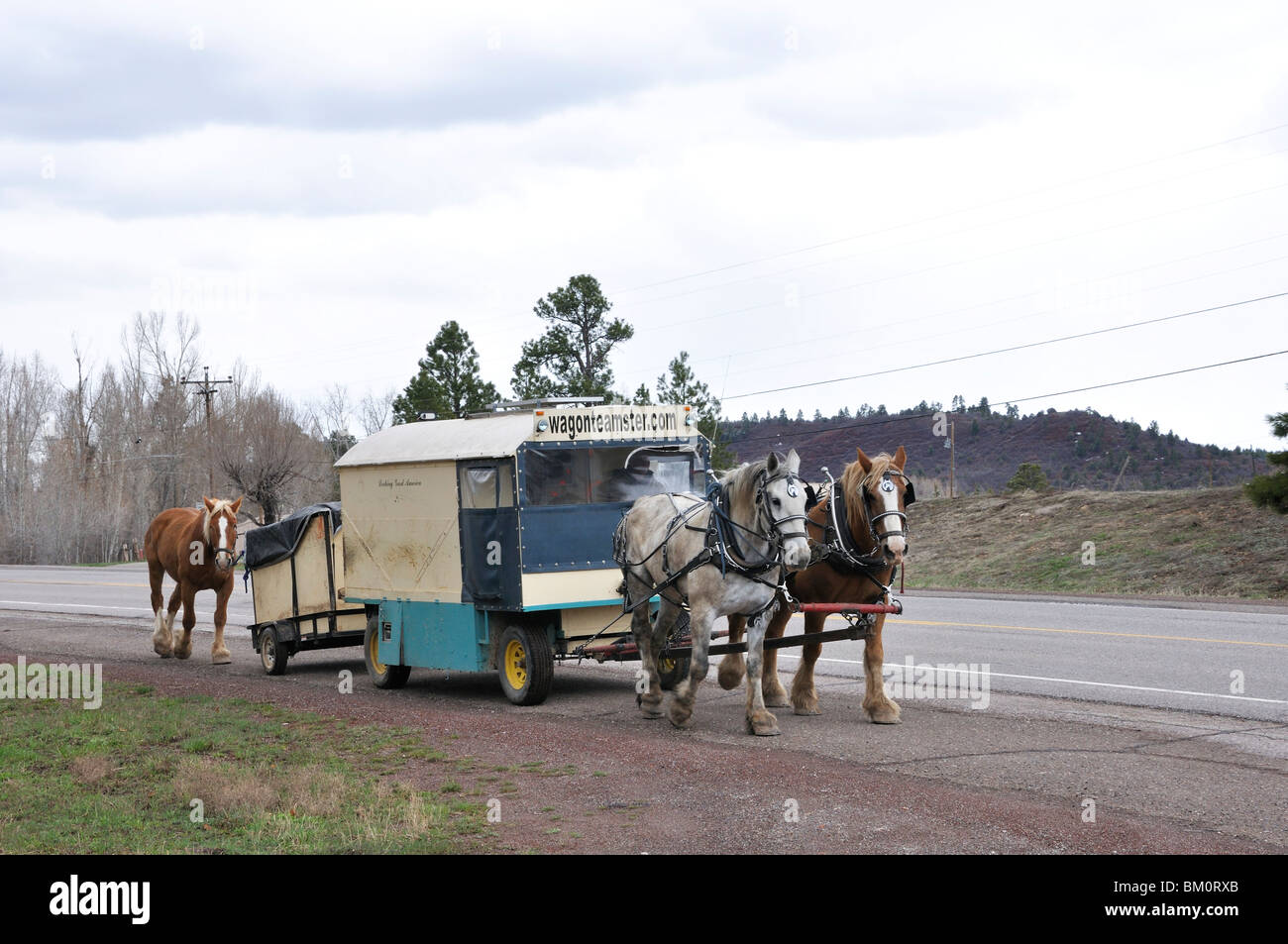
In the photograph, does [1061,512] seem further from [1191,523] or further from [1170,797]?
[1170,797]

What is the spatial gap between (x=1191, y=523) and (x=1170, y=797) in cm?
2424

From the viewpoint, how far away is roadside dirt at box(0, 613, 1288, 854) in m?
7.38

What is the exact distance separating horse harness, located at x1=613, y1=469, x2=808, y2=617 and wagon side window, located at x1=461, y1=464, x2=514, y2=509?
1.99 meters

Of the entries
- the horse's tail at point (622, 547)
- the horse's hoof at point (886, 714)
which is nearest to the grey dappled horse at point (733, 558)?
the horse's tail at point (622, 547)

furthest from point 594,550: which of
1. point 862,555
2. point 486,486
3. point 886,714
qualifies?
point 886,714

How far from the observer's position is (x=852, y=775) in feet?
30.0

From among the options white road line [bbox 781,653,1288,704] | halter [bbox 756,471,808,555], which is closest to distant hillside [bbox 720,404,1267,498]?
white road line [bbox 781,653,1288,704]

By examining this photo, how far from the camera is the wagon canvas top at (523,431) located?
42.7 ft

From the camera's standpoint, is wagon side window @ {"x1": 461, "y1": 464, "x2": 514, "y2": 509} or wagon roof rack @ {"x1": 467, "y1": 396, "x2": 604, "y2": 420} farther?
wagon roof rack @ {"x1": 467, "y1": 396, "x2": 604, "y2": 420}

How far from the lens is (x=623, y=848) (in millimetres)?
7188

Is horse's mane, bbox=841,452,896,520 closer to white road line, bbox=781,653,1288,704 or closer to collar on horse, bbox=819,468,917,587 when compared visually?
collar on horse, bbox=819,468,917,587

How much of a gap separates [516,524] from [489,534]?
45cm

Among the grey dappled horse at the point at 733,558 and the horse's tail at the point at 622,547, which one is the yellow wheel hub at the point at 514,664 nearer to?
the horse's tail at the point at 622,547
